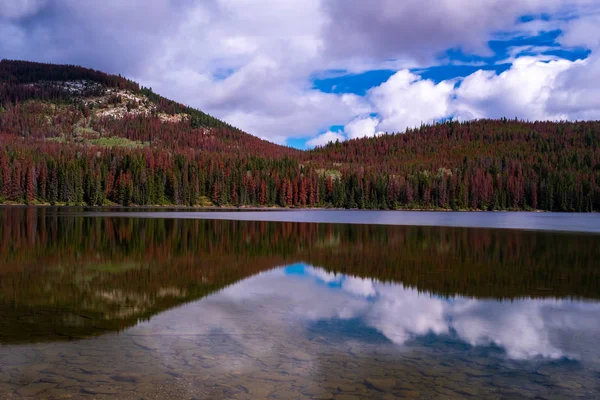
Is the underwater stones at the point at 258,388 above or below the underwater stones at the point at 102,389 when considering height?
below

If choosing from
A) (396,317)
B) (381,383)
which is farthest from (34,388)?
(396,317)

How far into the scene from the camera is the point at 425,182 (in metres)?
172

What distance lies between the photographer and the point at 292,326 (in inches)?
581

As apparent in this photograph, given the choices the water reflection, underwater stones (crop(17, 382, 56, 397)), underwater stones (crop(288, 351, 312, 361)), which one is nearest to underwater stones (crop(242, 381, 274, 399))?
underwater stones (crop(288, 351, 312, 361))

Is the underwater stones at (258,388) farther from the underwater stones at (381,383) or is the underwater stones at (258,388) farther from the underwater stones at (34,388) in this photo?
the underwater stones at (34,388)

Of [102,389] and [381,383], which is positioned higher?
[102,389]

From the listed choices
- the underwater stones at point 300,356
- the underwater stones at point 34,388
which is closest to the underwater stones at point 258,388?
the underwater stones at point 300,356

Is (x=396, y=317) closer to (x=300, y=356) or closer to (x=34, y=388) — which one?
(x=300, y=356)

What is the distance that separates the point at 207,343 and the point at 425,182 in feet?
547

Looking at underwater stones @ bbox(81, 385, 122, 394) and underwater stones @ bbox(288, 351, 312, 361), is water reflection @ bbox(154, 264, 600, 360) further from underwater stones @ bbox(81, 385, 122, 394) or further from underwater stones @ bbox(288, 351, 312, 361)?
underwater stones @ bbox(81, 385, 122, 394)

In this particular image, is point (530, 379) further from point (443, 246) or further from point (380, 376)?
point (443, 246)

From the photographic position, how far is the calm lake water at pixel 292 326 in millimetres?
10047

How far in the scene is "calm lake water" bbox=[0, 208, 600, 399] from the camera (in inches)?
396

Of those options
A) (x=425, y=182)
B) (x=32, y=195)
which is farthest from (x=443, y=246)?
(x=425, y=182)
